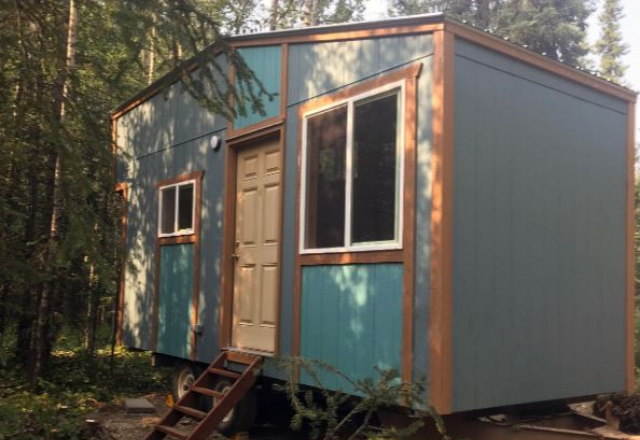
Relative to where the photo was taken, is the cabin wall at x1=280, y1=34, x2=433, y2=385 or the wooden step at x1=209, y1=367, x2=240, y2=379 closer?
the cabin wall at x1=280, y1=34, x2=433, y2=385

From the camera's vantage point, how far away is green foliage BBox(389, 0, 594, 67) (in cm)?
1811

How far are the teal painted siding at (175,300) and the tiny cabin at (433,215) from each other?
28.4 inches

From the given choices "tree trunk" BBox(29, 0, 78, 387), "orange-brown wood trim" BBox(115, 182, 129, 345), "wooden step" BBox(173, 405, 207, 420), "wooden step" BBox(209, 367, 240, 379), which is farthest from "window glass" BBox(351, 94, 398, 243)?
"orange-brown wood trim" BBox(115, 182, 129, 345)

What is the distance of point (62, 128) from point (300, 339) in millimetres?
2524

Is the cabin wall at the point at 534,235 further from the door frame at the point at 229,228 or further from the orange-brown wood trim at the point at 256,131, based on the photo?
the door frame at the point at 229,228

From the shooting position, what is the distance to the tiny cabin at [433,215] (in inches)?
175

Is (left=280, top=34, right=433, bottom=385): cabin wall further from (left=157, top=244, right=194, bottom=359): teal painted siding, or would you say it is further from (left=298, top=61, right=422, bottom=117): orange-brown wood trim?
(left=157, top=244, right=194, bottom=359): teal painted siding

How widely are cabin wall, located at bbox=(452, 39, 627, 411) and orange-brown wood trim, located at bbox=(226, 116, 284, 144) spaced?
204cm

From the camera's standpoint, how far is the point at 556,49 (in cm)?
1823

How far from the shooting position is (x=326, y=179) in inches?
214

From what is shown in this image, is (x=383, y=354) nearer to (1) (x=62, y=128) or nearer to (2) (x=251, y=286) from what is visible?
(2) (x=251, y=286)

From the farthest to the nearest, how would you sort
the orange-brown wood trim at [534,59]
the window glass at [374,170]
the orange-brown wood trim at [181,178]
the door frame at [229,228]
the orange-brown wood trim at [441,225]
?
the orange-brown wood trim at [181,178]
the door frame at [229,228]
the window glass at [374,170]
the orange-brown wood trim at [534,59]
the orange-brown wood trim at [441,225]

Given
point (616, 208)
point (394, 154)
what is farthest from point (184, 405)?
point (616, 208)

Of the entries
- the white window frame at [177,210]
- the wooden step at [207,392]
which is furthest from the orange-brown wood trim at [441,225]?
the white window frame at [177,210]
